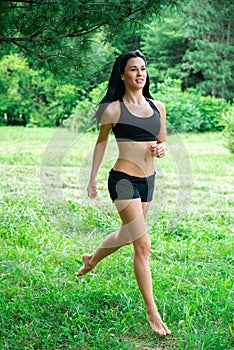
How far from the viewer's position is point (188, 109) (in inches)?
572

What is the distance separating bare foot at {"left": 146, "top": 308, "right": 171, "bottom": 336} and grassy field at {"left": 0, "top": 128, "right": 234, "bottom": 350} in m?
0.06

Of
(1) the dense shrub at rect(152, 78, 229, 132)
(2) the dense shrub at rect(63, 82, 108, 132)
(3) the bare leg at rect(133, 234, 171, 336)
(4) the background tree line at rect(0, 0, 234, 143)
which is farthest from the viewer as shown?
(1) the dense shrub at rect(152, 78, 229, 132)

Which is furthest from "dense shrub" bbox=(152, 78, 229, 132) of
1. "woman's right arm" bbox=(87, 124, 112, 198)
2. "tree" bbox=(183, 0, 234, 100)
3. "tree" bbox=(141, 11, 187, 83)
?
"woman's right arm" bbox=(87, 124, 112, 198)

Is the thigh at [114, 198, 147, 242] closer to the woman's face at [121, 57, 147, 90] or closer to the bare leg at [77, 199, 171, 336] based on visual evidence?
the bare leg at [77, 199, 171, 336]

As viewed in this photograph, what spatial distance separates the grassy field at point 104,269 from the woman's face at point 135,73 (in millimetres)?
1007

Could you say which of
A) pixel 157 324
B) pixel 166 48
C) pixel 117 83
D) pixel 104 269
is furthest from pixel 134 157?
pixel 166 48

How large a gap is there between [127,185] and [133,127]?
0.95 feet

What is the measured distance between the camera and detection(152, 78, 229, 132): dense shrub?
46.8ft

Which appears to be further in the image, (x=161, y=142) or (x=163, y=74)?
(x=163, y=74)

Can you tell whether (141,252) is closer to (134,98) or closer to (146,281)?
(146,281)

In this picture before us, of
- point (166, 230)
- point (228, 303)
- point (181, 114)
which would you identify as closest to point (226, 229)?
point (166, 230)

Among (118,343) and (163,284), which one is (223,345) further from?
(163,284)

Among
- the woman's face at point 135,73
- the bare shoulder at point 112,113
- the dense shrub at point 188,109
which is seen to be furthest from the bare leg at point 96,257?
the dense shrub at point 188,109

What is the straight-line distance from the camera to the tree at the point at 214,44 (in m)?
17.3
